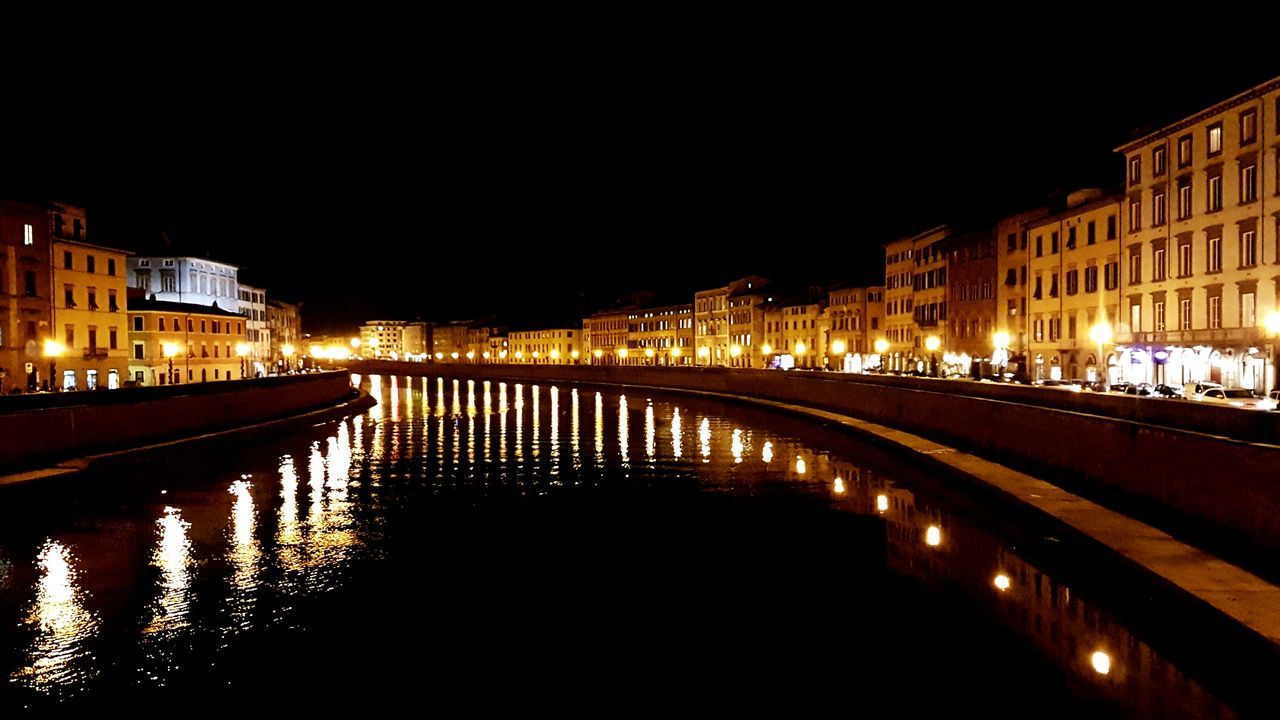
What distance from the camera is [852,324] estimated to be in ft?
322

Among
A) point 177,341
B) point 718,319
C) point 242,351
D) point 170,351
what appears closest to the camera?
point 170,351

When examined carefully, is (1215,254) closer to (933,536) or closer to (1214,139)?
(1214,139)

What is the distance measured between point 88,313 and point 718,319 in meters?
81.9

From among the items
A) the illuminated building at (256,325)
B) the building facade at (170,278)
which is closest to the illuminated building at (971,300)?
the building facade at (170,278)

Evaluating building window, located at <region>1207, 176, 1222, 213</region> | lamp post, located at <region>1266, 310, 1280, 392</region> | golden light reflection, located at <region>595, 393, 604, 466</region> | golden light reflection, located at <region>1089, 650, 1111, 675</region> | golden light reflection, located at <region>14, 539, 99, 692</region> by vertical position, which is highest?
building window, located at <region>1207, 176, 1222, 213</region>

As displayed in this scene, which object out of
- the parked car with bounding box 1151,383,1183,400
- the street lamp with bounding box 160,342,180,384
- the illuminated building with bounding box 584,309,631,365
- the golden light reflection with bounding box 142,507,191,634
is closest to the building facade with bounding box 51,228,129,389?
the street lamp with bounding box 160,342,180,384

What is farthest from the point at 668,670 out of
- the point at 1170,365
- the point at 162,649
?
the point at 1170,365

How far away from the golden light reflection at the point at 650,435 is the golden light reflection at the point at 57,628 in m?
20.0

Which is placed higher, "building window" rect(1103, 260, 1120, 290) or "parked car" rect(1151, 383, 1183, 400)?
"building window" rect(1103, 260, 1120, 290)

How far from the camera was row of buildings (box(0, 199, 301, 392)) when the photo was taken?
182 feet

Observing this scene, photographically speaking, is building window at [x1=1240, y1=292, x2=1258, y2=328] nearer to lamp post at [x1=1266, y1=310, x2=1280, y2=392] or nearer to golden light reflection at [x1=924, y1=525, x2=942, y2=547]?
lamp post at [x1=1266, y1=310, x2=1280, y2=392]

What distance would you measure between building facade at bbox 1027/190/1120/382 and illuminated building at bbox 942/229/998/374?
24.1 feet

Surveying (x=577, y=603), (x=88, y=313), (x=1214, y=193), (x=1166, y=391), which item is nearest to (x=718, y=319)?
(x=88, y=313)

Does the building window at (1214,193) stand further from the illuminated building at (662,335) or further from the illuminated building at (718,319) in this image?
the illuminated building at (662,335)
